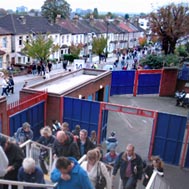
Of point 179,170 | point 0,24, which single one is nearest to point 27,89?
point 179,170

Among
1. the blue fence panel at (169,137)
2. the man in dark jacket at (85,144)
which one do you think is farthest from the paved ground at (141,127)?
the man in dark jacket at (85,144)

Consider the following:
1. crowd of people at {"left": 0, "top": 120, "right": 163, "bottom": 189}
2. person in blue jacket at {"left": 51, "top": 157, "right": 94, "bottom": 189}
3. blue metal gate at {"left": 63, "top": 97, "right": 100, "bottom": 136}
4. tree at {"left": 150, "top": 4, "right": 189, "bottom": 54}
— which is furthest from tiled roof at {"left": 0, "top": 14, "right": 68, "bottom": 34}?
person in blue jacket at {"left": 51, "top": 157, "right": 94, "bottom": 189}

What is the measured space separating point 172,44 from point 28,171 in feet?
101

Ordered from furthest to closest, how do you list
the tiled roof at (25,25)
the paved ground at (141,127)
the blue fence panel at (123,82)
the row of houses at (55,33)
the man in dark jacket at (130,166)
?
the tiled roof at (25,25) < the row of houses at (55,33) < the blue fence panel at (123,82) < the paved ground at (141,127) < the man in dark jacket at (130,166)

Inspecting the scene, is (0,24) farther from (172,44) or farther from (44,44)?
(172,44)

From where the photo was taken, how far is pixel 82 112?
14.3 meters

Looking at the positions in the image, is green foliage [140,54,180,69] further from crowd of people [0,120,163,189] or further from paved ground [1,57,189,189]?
crowd of people [0,120,163,189]

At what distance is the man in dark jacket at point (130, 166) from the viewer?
23.1ft

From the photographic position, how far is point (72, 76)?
20.7 metres

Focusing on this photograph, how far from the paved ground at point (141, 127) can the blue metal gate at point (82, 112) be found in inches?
71.0

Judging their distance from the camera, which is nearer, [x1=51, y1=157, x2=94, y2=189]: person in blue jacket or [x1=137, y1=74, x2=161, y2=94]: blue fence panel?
[x1=51, y1=157, x2=94, y2=189]: person in blue jacket

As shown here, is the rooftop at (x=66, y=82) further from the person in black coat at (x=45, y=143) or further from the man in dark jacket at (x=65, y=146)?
the man in dark jacket at (x=65, y=146)

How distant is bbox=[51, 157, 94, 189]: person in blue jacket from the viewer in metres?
4.55

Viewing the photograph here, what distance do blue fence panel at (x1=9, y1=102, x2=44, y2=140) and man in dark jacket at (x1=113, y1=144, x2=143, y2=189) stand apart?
6569 mm
